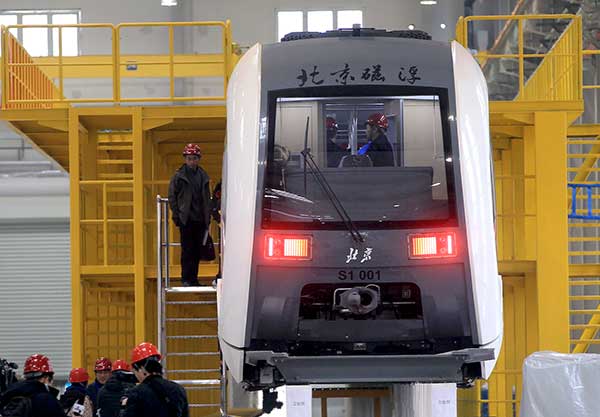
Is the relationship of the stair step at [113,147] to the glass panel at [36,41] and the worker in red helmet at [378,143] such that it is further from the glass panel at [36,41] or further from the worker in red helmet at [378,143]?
the glass panel at [36,41]

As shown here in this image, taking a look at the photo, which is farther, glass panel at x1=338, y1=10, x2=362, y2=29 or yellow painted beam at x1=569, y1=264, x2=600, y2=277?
glass panel at x1=338, y1=10, x2=362, y2=29

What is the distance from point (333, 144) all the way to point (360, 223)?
72 centimetres

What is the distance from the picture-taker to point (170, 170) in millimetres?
17812

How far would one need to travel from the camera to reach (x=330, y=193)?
30.8ft

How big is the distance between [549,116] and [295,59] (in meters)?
5.58

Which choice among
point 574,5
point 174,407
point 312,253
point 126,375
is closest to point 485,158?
point 312,253

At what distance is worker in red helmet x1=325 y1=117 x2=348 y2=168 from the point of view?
9594 millimetres

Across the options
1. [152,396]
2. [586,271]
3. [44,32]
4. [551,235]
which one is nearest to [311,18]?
[44,32]

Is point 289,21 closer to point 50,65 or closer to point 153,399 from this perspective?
point 50,65

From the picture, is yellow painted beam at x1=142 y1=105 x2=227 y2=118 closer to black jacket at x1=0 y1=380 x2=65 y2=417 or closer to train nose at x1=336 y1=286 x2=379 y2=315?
black jacket at x1=0 y1=380 x2=65 y2=417

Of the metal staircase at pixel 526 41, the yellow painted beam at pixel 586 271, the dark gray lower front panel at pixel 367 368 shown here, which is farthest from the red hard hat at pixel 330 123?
the metal staircase at pixel 526 41

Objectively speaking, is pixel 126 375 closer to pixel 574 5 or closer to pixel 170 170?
pixel 170 170

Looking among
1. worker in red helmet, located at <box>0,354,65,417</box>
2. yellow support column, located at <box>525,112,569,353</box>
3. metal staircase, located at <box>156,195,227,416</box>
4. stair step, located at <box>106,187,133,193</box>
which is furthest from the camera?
metal staircase, located at <box>156,195,227,416</box>

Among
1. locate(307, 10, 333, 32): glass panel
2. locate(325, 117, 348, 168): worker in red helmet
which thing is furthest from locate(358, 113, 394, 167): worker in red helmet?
locate(307, 10, 333, 32): glass panel
